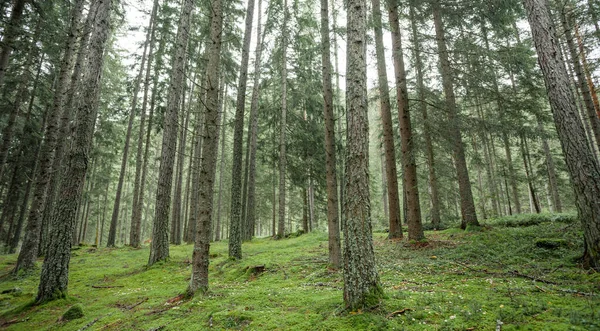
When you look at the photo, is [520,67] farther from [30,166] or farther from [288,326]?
[30,166]

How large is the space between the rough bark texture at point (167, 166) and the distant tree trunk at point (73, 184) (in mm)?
2737

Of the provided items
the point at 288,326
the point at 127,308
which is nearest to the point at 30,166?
the point at 127,308

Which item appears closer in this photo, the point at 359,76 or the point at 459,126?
the point at 359,76

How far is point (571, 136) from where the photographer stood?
551 centimetres

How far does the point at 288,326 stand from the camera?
155 inches

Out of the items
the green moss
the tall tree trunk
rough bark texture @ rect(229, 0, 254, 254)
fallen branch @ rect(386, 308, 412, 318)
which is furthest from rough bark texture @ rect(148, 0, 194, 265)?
fallen branch @ rect(386, 308, 412, 318)

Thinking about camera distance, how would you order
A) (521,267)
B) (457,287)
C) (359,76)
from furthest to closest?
1. (521,267)
2. (457,287)
3. (359,76)

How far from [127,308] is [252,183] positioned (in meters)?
11.0

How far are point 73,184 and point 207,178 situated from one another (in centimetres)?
349

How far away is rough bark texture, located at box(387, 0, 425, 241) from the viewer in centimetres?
1020

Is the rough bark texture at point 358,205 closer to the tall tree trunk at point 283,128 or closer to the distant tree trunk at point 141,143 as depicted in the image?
the tall tree trunk at point 283,128

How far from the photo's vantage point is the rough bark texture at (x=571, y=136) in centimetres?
516

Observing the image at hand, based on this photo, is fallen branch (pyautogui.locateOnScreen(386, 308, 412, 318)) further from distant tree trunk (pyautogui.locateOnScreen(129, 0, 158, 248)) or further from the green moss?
distant tree trunk (pyautogui.locateOnScreen(129, 0, 158, 248))

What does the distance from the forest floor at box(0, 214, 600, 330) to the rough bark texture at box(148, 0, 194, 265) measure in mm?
750
